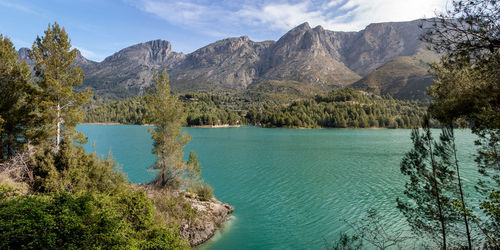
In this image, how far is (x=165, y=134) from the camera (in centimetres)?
2350

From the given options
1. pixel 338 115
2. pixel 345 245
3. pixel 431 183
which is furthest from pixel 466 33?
pixel 338 115

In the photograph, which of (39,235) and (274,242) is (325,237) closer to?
(274,242)

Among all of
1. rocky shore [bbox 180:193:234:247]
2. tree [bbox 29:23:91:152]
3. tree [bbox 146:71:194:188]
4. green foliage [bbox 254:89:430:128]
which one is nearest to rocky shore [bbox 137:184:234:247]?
rocky shore [bbox 180:193:234:247]

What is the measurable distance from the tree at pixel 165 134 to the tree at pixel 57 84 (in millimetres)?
6609

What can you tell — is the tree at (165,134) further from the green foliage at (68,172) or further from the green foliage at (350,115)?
the green foliage at (350,115)

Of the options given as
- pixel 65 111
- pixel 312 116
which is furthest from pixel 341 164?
pixel 312 116

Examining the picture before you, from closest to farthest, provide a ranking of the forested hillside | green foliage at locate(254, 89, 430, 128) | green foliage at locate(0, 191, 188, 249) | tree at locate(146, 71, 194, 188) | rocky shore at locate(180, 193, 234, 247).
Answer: green foliage at locate(0, 191, 188, 249), rocky shore at locate(180, 193, 234, 247), tree at locate(146, 71, 194, 188), green foliage at locate(254, 89, 430, 128), the forested hillside

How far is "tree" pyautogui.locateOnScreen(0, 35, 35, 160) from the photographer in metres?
22.2

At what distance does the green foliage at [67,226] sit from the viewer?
7.48 m

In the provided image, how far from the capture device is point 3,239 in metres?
7.11

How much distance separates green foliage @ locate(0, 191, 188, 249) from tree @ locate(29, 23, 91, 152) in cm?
1418

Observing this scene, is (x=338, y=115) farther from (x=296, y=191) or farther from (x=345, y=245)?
(x=345, y=245)

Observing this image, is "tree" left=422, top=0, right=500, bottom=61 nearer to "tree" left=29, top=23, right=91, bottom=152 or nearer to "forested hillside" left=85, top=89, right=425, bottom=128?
"tree" left=29, top=23, right=91, bottom=152

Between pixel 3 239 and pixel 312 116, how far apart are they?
157 m
